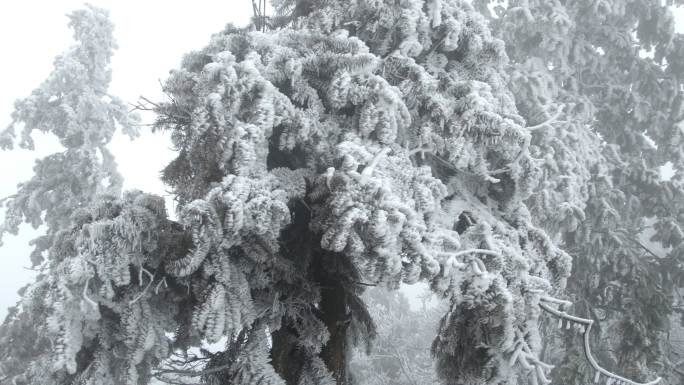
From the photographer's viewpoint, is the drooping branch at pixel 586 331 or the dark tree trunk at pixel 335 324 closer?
the drooping branch at pixel 586 331

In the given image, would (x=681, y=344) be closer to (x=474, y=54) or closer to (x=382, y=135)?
(x=474, y=54)

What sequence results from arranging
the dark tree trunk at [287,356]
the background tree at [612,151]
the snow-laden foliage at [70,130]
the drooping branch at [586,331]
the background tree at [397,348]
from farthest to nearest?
1. the background tree at [397,348]
2. the snow-laden foliage at [70,130]
3. the background tree at [612,151]
4. the dark tree trunk at [287,356]
5. the drooping branch at [586,331]

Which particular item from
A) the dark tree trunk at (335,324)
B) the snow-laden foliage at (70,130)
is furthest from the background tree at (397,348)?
the dark tree trunk at (335,324)

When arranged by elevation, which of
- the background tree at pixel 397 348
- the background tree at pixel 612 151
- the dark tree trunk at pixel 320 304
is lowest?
the background tree at pixel 397 348

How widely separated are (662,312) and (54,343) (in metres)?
8.88

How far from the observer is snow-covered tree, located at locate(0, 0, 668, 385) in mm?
3426

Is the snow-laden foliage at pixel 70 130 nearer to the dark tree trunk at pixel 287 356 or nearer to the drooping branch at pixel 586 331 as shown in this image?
the dark tree trunk at pixel 287 356

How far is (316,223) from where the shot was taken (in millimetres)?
3672

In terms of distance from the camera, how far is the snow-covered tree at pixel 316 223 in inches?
135

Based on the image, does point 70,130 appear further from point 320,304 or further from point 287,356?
point 287,356

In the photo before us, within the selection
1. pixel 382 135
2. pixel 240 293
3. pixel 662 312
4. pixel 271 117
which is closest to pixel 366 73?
pixel 382 135

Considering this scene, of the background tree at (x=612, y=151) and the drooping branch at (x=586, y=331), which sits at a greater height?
the background tree at (x=612, y=151)

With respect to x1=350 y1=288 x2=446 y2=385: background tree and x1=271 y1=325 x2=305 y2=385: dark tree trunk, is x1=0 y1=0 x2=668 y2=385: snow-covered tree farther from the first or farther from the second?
x1=350 y1=288 x2=446 y2=385: background tree

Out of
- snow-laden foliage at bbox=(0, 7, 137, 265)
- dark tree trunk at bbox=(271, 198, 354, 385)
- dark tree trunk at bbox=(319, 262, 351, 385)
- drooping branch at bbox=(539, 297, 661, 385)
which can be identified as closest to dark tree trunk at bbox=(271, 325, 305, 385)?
dark tree trunk at bbox=(271, 198, 354, 385)
